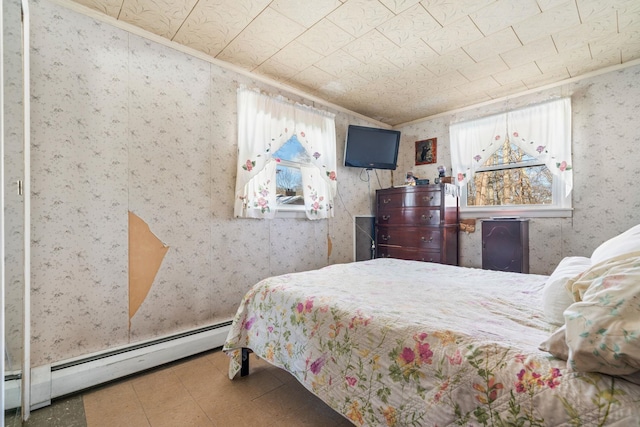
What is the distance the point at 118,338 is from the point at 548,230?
4.04m

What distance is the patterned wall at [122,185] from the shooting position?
1734 millimetres

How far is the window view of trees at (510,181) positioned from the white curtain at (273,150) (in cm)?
187

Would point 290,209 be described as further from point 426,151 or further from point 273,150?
point 426,151

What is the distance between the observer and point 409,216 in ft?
11.3

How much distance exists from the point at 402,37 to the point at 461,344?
2218mm

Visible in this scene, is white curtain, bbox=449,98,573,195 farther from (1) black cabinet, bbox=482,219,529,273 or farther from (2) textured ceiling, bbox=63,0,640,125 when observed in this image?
(1) black cabinet, bbox=482,219,529,273

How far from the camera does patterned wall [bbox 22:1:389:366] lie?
173 centimetres

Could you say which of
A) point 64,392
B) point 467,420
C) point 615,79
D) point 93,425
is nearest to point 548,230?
point 615,79

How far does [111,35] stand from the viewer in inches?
77.5

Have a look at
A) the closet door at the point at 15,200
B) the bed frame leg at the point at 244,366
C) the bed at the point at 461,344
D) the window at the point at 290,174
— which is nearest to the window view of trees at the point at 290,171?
the window at the point at 290,174

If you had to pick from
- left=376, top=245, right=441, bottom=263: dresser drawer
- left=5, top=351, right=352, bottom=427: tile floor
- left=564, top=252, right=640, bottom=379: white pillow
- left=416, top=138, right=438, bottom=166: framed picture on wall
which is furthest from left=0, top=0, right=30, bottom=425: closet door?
left=416, top=138, right=438, bottom=166: framed picture on wall

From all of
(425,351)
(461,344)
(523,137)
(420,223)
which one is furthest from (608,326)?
(523,137)

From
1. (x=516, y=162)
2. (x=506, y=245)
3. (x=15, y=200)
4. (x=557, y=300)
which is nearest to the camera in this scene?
(x=557, y=300)

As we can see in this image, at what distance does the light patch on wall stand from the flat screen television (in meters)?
2.31
